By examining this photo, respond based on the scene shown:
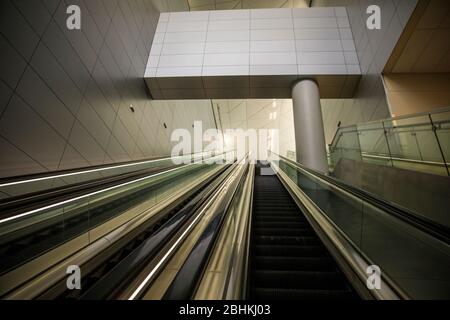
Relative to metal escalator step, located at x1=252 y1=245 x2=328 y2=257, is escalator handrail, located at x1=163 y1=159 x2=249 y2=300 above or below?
above

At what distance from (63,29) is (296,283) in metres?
5.29

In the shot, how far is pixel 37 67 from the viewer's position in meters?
3.07

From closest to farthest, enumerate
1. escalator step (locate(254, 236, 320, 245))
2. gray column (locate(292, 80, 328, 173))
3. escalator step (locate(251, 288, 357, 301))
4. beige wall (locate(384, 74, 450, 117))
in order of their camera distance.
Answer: escalator step (locate(251, 288, 357, 301))
escalator step (locate(254, 236, 320, 245))
beige wall (locate(384, 74, 450, 117))
gray column (locate(292, 80, 328, 173))

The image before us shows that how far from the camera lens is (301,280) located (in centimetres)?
168

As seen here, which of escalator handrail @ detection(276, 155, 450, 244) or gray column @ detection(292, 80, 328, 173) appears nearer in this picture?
escalator handrail @ detection(276, 155, 450, 244)

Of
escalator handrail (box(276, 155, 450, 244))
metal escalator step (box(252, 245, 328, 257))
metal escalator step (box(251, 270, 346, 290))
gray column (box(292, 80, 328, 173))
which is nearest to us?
escalator handrail (box(276, 155, 450, 244))

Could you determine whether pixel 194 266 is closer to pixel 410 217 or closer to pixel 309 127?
pixel 410 217

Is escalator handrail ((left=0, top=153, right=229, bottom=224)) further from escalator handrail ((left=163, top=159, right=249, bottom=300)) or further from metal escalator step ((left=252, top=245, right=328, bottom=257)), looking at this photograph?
metal escalator step ((left=252, top=245, right=328, bottom=257))

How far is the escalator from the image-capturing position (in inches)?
58.4

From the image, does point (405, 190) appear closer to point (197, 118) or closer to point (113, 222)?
point (113, 222)

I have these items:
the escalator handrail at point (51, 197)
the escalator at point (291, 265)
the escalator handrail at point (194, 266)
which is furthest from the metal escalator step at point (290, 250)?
the escalator handrail at point (51, 197)

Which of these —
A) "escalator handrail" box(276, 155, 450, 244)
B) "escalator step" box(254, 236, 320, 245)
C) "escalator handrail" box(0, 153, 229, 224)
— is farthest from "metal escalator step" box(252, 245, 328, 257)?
"escalator handrail" box(0, 153, 229, 224)

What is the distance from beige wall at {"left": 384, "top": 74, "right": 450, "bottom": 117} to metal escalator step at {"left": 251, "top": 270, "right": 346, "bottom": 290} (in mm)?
5474
